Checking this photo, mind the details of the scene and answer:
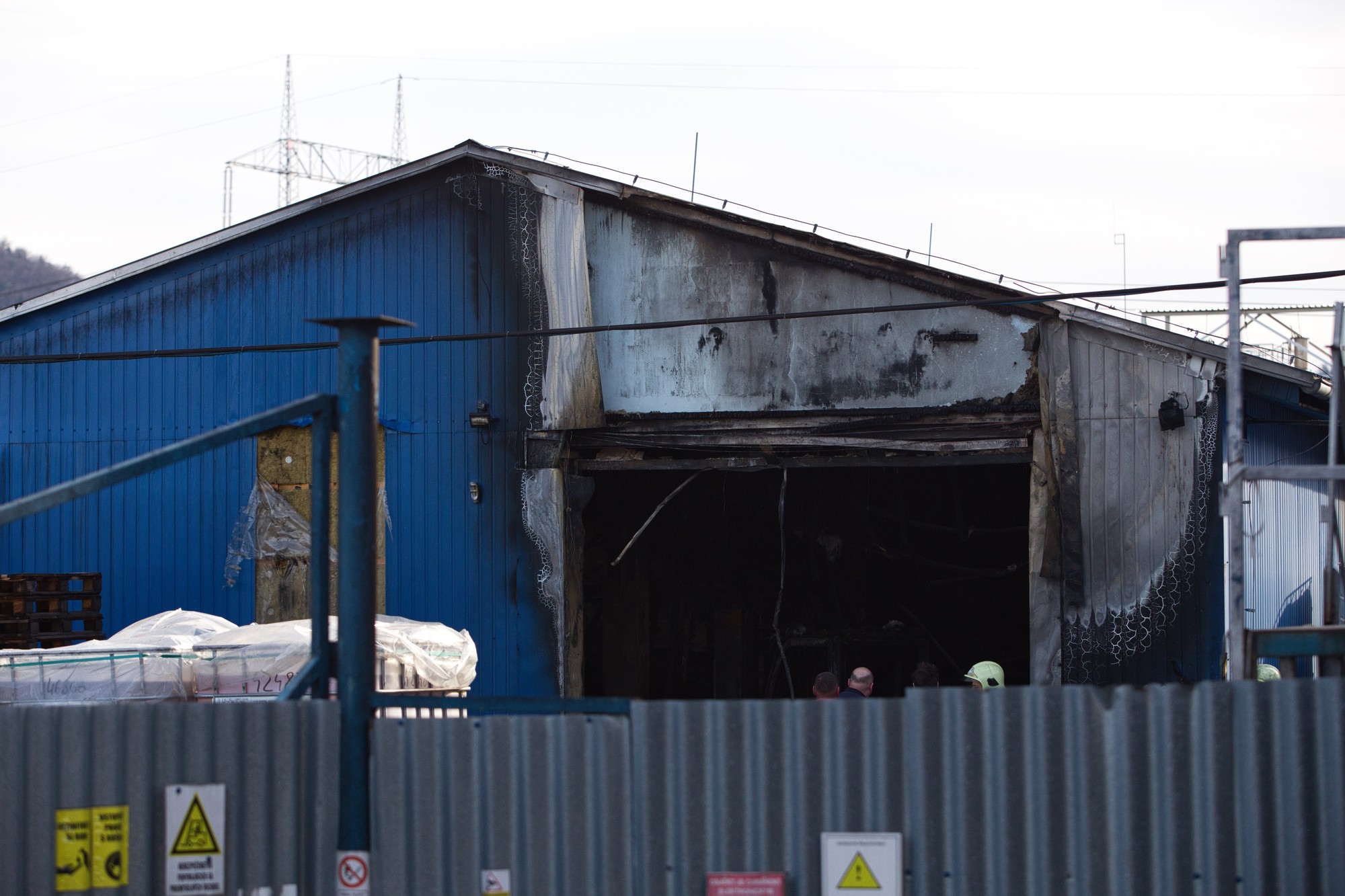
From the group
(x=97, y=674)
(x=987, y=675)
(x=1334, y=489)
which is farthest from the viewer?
(x=987, y=675)

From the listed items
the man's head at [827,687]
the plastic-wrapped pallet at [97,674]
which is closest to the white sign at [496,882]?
the man's head at [827,687]

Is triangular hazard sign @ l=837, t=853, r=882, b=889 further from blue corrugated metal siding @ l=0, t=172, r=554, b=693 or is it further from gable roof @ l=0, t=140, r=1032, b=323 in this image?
blue corrugated metal siding @ l=0, t=172, r=554, b=693

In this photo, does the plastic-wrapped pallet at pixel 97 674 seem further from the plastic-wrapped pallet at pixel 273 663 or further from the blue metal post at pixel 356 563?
the blue metal post at pixel 356 563

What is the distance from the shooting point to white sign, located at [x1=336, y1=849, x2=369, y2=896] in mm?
4832

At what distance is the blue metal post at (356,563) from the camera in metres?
4.85

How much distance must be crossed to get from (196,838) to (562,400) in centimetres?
795

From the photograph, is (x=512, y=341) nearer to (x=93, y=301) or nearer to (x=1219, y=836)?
(x=93, y=301)

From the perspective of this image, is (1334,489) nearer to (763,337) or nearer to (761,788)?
(761,788)

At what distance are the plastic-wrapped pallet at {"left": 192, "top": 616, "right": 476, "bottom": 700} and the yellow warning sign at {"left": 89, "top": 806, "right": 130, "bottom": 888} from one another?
358cm

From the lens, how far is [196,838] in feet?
15.9

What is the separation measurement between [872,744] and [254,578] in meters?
10.1

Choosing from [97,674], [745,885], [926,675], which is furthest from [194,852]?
[926,675]

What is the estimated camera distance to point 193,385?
43.9 feet

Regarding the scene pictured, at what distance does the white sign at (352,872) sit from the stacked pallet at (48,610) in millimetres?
8637
